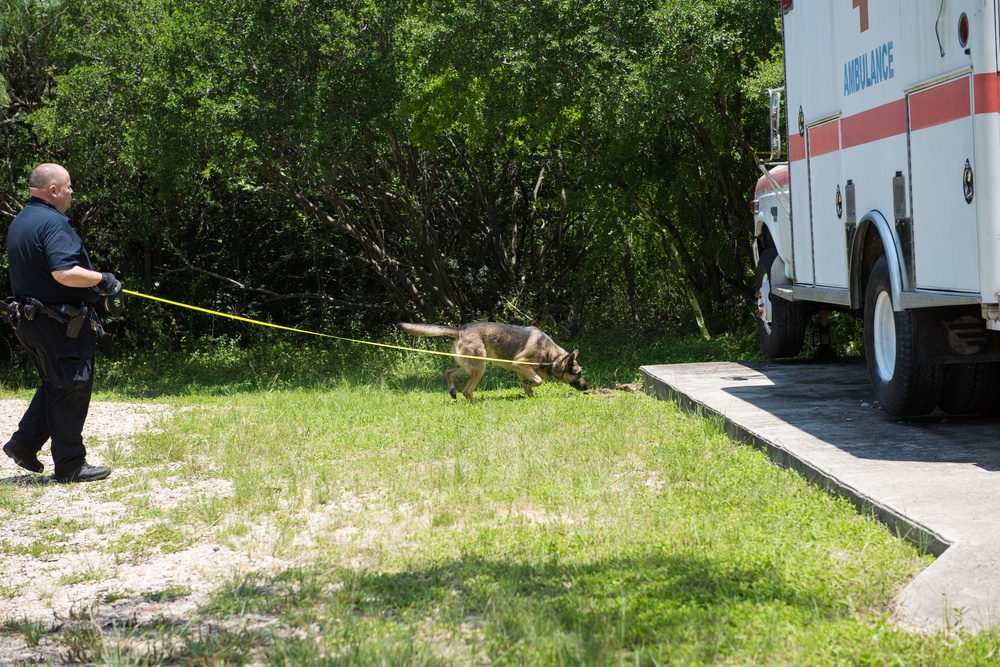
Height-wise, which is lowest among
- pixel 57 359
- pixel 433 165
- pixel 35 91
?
pixel 57 359

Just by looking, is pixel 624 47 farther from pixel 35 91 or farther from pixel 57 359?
pixel 35 91

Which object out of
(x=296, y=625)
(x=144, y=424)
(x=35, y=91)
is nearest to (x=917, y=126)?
(x=296, y=625)

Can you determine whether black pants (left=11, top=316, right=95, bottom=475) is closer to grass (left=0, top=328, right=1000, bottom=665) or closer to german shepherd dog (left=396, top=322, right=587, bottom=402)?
grass (left=0, top=328, right=1000, bottom=665)

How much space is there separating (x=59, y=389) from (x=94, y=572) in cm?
255

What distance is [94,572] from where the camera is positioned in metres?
5.54

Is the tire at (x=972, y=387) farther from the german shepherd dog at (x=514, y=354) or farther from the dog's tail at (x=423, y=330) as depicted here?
the dog's tail at (x=423, y=330)

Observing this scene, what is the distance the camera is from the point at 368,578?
5133 millimetres

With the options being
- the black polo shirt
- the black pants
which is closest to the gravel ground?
the black pants

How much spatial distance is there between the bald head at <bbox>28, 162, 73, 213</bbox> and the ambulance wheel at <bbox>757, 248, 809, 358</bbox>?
24.3 feet

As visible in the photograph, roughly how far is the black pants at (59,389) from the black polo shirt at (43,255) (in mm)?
203

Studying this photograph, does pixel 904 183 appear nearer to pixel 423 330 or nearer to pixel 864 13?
pixel 864 13

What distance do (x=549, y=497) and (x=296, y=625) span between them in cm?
237

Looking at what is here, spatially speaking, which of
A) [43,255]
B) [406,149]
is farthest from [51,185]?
[406,149]

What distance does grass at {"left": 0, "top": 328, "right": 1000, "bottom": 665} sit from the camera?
13.5ft
